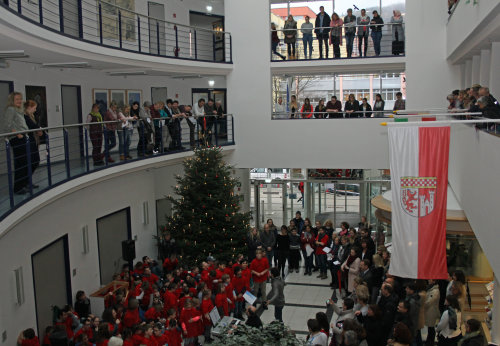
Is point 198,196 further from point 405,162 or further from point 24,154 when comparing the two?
point 405,162

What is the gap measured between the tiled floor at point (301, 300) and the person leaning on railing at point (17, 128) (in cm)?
720

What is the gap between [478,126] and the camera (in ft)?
31.3

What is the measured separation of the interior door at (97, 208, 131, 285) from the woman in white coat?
6977 mm

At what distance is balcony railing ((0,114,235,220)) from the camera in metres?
9.61

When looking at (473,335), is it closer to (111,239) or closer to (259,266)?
(259,266)

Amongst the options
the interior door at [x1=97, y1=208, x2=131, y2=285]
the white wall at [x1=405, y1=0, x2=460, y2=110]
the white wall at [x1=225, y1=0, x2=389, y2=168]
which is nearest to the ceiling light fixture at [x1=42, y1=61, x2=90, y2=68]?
the interior door at [x1=97, y1=208, x2=131, y2=285]

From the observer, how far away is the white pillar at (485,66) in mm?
12880

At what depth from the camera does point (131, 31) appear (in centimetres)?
1873

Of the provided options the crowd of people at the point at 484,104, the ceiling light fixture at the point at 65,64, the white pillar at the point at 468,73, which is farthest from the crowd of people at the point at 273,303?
the ceiling light fixture at the point at 65,64

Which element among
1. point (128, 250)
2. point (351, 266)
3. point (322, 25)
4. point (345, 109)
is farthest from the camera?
point (322, 25)

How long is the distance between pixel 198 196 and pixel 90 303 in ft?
14.7

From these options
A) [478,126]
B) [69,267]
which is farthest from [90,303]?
[478,126]

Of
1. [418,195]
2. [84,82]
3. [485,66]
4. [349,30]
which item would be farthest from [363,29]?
[418,195]

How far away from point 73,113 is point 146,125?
2.22 meters
